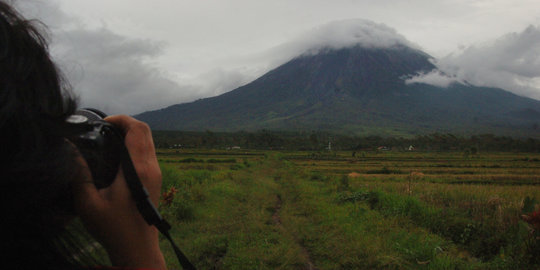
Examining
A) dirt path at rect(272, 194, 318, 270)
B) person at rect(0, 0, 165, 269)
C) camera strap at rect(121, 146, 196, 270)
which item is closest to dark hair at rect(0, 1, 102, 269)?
person at rect(0, 0, 165, 269)

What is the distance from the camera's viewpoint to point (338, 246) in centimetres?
601

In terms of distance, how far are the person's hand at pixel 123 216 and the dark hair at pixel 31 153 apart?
0.12 ft

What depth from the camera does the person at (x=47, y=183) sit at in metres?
0.57

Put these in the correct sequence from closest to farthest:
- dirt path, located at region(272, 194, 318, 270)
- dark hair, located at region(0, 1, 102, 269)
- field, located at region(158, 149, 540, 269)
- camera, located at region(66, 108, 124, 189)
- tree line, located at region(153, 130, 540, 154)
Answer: dark hair, located at region(0, 1, 102, 269), camera, located at region(66, 108, 124, 189), field, located at region(158, 149, 540, 269), dirt path, located at region(272, 194, 318, 270), tree line, located at region(153, 130, 540, 154)

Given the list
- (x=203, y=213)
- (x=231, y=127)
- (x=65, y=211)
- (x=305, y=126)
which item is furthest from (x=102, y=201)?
(x=231, y=127)

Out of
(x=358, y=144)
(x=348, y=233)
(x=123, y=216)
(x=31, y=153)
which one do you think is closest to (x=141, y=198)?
(x=123, y=216)

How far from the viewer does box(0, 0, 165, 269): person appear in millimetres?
567

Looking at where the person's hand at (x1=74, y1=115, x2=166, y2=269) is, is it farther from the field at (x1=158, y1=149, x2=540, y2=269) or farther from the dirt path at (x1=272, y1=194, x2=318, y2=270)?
the dirt path at (x1=272, y1=194, x2=318, y2=270)

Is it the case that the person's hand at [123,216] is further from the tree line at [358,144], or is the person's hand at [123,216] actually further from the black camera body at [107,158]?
the tree line at [358,144]

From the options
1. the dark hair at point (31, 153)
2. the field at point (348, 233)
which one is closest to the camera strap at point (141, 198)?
the dark hair at point (31, 153)

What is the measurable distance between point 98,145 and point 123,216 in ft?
0.59

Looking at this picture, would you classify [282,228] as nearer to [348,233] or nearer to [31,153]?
[348,233]

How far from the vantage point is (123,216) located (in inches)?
30.0

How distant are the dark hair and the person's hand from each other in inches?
1.5
